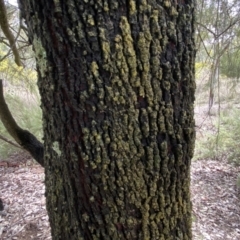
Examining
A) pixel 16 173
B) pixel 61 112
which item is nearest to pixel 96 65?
pixel 61 112

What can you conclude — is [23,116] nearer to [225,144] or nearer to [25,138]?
[225,144]

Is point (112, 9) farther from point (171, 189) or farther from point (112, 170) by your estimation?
point (171, 189)

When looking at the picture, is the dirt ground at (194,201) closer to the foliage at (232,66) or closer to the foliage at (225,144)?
the foliage at (225,144)

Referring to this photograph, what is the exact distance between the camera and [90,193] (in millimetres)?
813

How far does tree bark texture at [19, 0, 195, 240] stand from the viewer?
0.68 metres

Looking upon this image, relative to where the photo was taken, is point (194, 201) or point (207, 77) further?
point (207, 77)

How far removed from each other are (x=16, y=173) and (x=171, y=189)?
3.41 metres

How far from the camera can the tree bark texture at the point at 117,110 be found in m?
0.68

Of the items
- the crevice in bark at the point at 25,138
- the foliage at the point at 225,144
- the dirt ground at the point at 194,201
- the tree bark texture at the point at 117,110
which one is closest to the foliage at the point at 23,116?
the dirt ground at the point at 194,201

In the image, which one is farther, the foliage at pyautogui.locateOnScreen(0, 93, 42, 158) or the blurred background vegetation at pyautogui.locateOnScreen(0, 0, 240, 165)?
the foliage at pyautogui.locateOnScreen(0, 93, 42, 158)

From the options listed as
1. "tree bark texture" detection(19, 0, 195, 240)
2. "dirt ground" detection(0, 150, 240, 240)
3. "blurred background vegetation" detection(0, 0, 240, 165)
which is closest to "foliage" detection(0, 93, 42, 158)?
"blurred background vegetation" detection(0, 0, 240, 165)

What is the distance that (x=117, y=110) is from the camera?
0.73 m

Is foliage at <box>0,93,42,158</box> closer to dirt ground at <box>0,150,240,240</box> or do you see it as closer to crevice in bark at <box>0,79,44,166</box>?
dirt ground at <box>0,150,240,240</box>

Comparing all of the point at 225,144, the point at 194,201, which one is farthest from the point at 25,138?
the point at 225,144
